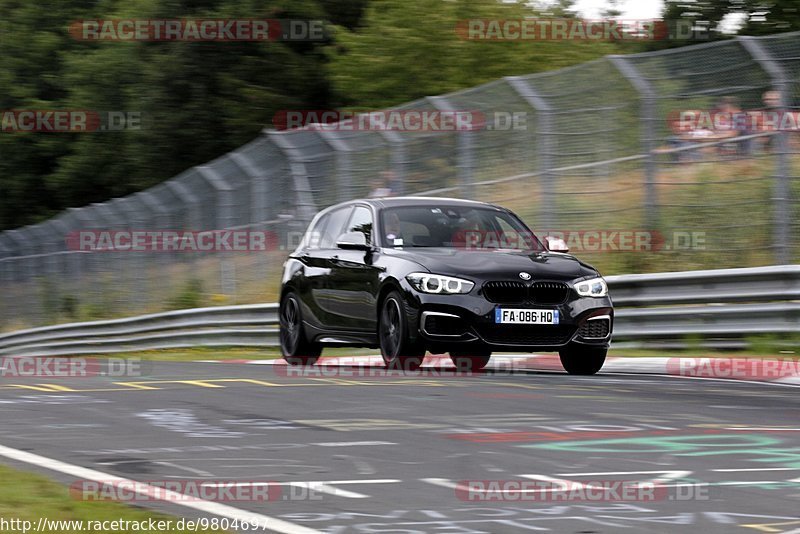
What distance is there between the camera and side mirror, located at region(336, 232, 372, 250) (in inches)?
521

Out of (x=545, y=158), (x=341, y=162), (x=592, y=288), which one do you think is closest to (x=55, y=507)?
(x=592, y=288)

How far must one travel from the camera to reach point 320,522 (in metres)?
5.24


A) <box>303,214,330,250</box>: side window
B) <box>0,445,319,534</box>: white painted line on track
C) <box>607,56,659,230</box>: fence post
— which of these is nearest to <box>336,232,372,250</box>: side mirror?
<box>303,214,330,250</box>: side window

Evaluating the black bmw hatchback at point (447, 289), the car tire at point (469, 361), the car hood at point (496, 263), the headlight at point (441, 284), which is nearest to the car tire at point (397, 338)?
the black bmw hatchback at point (447, 289)

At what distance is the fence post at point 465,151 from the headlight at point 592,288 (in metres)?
5.21

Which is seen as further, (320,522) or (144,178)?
(144,178)

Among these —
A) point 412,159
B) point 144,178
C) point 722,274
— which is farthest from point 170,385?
point 144,178

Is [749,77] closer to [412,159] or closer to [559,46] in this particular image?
[412,159]

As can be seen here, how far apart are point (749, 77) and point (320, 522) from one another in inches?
393

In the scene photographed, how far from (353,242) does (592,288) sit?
2.28 m

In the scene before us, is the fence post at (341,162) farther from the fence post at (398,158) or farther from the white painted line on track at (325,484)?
the white painted line on track at (325,484)

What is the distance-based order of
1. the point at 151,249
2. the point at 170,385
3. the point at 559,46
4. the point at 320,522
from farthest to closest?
1. the point at 559,46
2. the point at 151,249
3. the point at 170,385
4. the point at 320,522

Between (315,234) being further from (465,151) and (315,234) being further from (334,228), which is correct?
(465,151)

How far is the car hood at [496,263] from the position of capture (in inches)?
476
